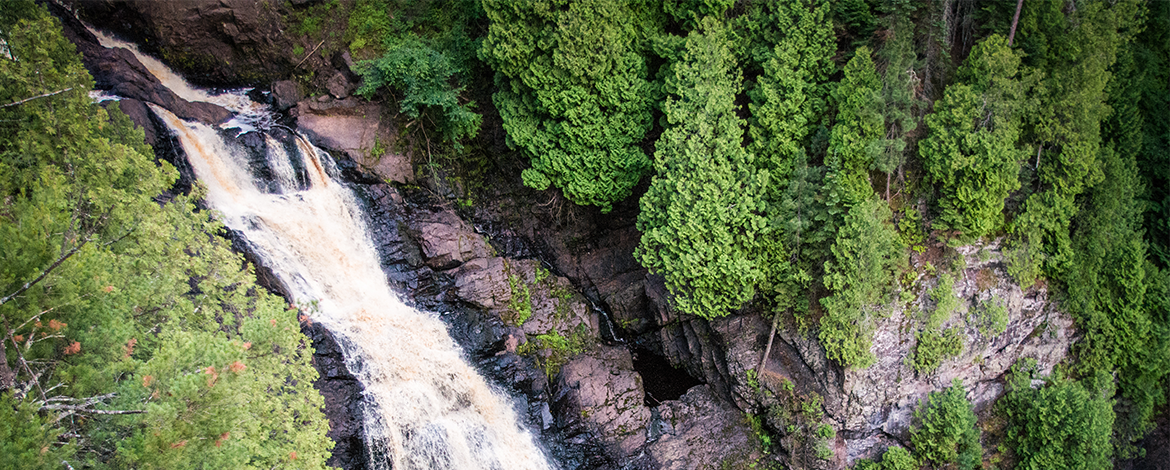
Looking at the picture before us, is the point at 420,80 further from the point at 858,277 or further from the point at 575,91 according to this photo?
the point at 858,277

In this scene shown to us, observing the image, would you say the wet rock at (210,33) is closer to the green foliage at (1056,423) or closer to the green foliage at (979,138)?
the green foliage at (979,138)

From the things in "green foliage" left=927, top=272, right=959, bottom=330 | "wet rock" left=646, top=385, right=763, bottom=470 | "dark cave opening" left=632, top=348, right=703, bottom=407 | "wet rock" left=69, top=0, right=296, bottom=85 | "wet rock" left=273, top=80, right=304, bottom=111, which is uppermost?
"wet rock" left=69, top=0, right=296, bottom=85

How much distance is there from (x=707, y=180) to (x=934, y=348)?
22.5 ft

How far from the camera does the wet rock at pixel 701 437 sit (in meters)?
16.8

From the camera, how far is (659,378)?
19.1 m

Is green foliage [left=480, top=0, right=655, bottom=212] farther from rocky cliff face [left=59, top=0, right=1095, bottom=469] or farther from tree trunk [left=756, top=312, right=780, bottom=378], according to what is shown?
tree trunk [left=756, top=312, right=780, bottom=378]

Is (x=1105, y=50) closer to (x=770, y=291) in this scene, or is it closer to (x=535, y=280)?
(x=770, y=291)

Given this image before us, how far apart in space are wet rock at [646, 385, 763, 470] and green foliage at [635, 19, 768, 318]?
380 cm

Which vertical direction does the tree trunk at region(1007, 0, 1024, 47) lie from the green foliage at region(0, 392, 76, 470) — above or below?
above

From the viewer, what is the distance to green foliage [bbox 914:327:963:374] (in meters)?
15.0

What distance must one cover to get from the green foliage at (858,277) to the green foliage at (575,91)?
5460 millimetres

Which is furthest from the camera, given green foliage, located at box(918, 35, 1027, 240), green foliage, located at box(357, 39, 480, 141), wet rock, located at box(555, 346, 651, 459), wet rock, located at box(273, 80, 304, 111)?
wet rock, located at box(273, 80, 304, 111)

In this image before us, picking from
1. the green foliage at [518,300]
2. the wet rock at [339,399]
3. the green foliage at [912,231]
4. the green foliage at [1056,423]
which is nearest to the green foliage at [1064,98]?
the green foliage at [912,231]

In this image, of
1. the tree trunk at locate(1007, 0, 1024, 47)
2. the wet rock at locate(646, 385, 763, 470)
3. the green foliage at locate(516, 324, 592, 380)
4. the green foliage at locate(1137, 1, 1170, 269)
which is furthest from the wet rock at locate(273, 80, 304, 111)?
the green foliage at locate(1137, 1, 1170, 269)
